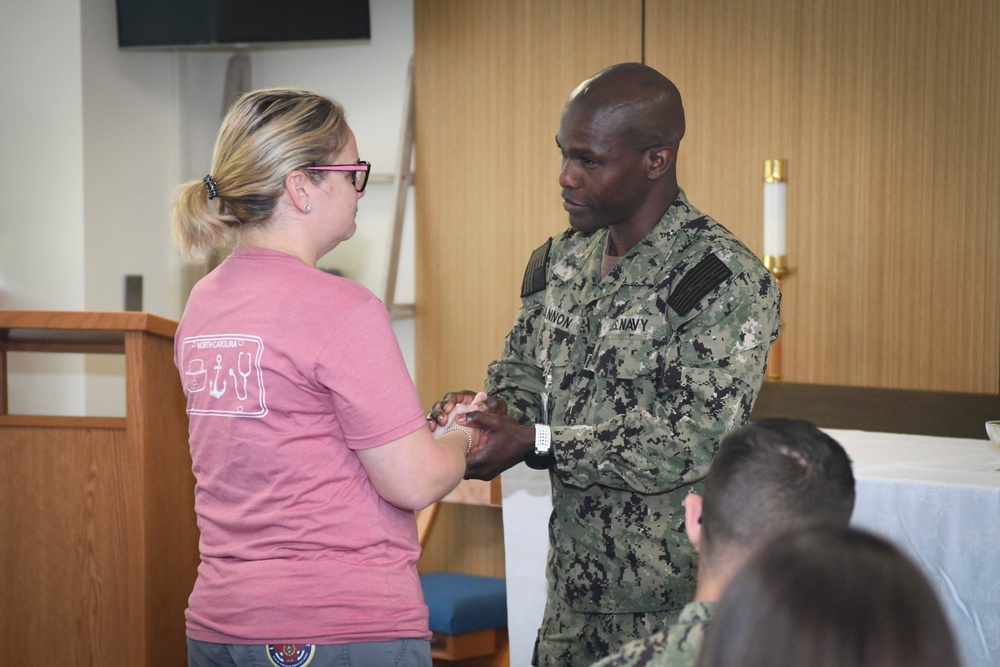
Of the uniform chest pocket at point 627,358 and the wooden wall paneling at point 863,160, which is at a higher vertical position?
the wooden wall paneling at point 863,160

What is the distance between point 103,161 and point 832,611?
3.75 meters

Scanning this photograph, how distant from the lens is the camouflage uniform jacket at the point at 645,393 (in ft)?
5.68

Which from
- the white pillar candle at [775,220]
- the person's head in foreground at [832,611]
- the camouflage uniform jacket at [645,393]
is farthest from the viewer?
the white pillar candle at [775,220]

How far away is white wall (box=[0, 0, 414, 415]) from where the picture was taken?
383 centimetres

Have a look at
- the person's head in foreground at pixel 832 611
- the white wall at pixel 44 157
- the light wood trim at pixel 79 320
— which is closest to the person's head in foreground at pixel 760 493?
the person's head in foreground at pixel 832 611

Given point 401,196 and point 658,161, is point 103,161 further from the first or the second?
point 658,161

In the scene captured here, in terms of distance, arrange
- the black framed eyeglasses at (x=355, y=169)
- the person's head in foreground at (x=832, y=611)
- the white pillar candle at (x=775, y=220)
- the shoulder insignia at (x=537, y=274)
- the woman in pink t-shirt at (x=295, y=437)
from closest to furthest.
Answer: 1. the person's head in foreground at (x=832, y=611)
2. the woman in pink t-shirt at (x=295, y=437)
3. the black framed eyeglasses at (x=355, y=169)
4. the shoulder insignia at (x=537, y=274)
5. the white pillar candle at (x=775, y=220)

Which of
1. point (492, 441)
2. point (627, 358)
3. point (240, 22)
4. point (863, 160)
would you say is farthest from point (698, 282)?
point (240, 22)

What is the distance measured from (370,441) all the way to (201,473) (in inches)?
10.7

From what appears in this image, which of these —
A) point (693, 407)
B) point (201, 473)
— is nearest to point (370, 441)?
point (201, 473)

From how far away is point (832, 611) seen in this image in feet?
2.33

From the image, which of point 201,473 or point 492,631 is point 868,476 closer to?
point 201,473

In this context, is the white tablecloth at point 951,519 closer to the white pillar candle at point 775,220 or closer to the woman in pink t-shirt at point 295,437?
the white pillar candle at point 775,220

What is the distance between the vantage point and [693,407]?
1.72 meters
